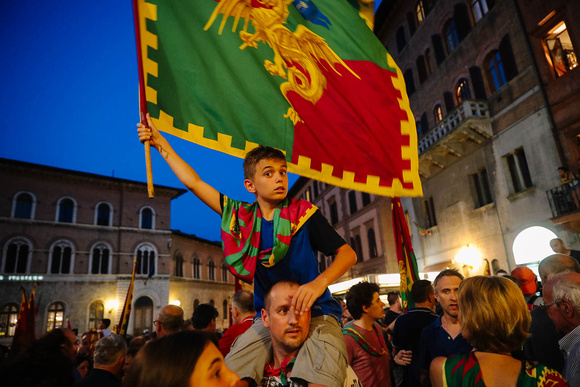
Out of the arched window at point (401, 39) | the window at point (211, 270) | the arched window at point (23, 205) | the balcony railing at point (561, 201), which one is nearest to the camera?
the balcony railing at point (561, 201)

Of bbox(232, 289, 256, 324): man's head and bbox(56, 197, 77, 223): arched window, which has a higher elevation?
bbox(56, 197, 77, 223): arched window

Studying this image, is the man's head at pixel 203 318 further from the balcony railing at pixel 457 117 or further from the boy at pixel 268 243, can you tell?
the balcony railing at pixel 457 117

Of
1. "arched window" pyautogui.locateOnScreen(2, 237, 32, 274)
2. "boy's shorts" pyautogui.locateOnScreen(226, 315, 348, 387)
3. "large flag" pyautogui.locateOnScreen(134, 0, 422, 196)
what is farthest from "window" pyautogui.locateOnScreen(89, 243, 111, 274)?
"boy's shorts" pyautogui.locateOnScreen(226, 315, 348, 387)

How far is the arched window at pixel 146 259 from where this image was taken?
32594 millimetres

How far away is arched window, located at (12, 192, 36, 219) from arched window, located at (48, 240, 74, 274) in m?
2.93

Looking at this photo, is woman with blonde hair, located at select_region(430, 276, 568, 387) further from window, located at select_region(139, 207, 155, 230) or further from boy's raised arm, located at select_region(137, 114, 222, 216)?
window, located at select_region(139, 207, 155, 230)

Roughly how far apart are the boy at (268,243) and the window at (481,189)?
624 inches

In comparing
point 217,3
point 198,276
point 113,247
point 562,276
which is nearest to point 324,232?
point 562,276

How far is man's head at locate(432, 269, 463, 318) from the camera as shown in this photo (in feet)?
12.0

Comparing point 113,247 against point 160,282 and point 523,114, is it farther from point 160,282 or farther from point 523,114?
point 523,114

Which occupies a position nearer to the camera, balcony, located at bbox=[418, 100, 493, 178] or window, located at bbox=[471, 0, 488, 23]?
balcony, located at bbox=[418, 100, 493, 178]

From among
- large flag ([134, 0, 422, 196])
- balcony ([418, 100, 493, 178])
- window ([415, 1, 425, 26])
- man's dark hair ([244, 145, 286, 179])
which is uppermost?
window ([415, 1, 425, 26])

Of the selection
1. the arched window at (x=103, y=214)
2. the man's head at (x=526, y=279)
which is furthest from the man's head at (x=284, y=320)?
the arched window at (x=103, y=214)

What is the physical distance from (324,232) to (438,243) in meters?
18.0
